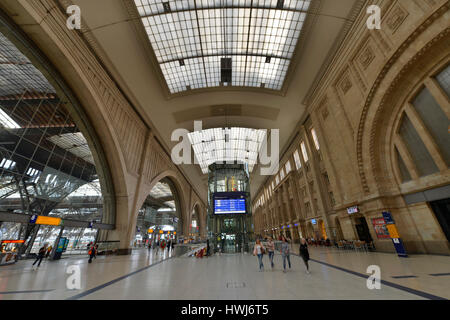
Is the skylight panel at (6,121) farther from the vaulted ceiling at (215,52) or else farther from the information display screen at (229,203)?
the information display screen at (229,203)

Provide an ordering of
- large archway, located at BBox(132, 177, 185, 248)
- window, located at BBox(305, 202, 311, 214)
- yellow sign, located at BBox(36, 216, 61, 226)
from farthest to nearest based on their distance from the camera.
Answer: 1. large archway, located at BBox(132, 177, 185, 248)
2. window, located at BBox(305, 202, 311, 214)
3. yellow sign, located at BBox(36, 216, 61, 226)

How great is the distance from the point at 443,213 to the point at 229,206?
42.4 ft

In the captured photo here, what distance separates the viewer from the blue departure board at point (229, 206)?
53.9 ft

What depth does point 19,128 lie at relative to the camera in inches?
508

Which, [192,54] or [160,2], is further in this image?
[192,54]

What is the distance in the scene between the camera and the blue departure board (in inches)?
647

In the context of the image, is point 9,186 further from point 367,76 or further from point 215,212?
point 367,76

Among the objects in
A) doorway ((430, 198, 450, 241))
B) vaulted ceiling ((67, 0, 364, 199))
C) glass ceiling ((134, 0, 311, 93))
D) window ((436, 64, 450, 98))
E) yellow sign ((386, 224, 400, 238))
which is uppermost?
glass ceiling ((134, 0, 311, 93))

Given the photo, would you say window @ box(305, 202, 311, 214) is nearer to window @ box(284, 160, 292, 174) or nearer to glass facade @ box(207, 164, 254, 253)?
window @ box(284, 160, 292, 174)

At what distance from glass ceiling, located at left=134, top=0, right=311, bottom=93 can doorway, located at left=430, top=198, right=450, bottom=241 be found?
14.1 meters

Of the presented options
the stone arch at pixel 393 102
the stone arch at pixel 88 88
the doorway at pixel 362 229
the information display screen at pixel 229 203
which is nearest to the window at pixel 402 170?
the stone arch at pixel 393 102

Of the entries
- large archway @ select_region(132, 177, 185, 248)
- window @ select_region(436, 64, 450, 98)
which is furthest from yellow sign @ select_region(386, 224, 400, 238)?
large archway @ select_region(132, 177, 185, 248)
